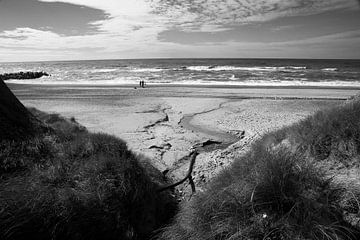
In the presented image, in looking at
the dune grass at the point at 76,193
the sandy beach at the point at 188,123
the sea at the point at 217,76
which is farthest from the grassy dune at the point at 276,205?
the sea at the point at 217,76

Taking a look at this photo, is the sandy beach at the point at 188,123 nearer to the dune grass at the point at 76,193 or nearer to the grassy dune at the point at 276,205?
the dune grass at the point at 76,193

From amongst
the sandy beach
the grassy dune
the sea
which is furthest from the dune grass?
the sea

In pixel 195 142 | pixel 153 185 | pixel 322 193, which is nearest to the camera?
pixel 322 193

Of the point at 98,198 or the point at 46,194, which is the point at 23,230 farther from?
the point at 98,198

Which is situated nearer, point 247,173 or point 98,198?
point 247,173

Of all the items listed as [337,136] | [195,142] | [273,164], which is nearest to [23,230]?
[273,164]

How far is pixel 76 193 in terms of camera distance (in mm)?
4633

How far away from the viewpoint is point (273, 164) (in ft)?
12.7

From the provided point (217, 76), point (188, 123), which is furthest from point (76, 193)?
point (217, 76)

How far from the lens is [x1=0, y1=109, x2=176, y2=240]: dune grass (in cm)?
392

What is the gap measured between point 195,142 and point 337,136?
21.7ft

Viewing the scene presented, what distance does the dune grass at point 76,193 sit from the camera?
392cm

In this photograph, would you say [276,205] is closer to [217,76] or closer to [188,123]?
[188,123]

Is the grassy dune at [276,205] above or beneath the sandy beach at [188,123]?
above
